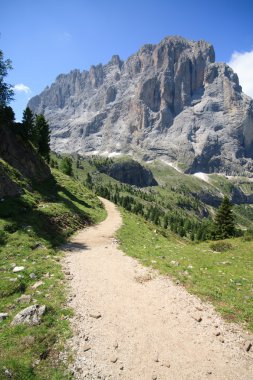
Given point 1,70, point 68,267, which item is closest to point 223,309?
point 68,267

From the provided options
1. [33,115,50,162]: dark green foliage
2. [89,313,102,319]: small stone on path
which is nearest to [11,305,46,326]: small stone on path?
[89,313,102,319]: small stone on path

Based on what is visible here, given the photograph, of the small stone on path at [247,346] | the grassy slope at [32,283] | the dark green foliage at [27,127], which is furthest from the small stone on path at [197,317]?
the dark green foliage at [27,127]

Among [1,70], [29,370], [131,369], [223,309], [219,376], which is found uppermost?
[1,70]

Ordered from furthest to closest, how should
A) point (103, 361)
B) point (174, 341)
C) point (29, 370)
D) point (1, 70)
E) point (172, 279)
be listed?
point (1, 70) < point (172, 279) < point (174, 341) < point (103, 361) < point (29, 370)

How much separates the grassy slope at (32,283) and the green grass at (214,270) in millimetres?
7901

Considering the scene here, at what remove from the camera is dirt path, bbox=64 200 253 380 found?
1044 centimetres

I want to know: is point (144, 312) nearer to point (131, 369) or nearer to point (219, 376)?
point (131, 369)

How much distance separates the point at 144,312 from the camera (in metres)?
14.3

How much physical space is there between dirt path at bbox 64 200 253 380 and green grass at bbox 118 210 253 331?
3.55 feet

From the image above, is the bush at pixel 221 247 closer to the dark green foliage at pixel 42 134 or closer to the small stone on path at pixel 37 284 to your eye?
the small stone on path at pixel 37 284

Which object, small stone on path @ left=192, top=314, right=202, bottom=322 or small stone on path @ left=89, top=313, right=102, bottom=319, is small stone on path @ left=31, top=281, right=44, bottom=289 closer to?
small stone on path @ left=89, top=313, right=102, bottom=319

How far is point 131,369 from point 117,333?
83.1 inches

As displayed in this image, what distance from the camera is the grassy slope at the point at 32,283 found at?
34.1ft

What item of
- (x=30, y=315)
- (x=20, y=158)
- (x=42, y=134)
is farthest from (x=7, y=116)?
(x=30, y=315)
